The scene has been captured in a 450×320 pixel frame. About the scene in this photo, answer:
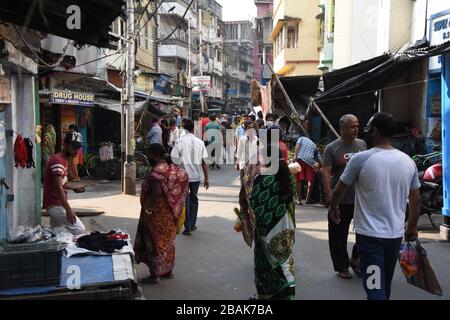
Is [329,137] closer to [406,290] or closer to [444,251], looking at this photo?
[444,251]

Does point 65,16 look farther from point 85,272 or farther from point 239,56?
point 239,56

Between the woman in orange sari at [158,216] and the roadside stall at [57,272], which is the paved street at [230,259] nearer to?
the woman in orange sari at [158,216]

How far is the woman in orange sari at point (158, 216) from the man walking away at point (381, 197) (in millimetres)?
2344

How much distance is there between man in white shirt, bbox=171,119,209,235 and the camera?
7.69 meters

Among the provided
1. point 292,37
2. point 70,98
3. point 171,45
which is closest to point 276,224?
point 70,98

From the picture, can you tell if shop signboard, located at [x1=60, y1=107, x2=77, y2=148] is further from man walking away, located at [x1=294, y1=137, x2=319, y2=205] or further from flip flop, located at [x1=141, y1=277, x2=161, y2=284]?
flip flop, located at [x1=141, y1=277, x2=161, y2=284]

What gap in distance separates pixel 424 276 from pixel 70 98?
11.5m

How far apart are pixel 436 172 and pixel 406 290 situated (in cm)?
340

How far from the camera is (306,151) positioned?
1007cm

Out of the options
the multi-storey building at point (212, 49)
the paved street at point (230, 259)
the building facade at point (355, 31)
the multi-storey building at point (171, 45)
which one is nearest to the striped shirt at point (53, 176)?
the paved street at point (230, 259)

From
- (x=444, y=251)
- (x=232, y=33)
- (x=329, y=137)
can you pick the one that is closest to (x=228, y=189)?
(x=329, y=137)

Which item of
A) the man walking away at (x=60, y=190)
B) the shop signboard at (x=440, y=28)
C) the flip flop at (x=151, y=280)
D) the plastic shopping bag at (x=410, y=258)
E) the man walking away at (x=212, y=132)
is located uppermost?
the shop signboard at (x=440, y=28)

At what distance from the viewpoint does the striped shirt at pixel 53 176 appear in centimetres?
531

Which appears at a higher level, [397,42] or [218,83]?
[218,83]
